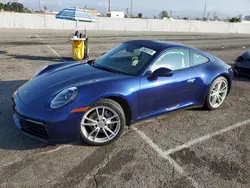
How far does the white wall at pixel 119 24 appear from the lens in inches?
987

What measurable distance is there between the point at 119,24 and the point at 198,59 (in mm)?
27141

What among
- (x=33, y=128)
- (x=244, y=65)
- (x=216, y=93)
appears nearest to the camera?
(x=33, y=128)

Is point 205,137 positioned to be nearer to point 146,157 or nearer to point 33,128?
point 146,157

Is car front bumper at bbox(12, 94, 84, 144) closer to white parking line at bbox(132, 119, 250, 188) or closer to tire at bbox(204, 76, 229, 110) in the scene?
white parking line at bbox(132, 119, 250, 188)

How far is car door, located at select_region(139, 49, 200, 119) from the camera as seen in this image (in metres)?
3.42

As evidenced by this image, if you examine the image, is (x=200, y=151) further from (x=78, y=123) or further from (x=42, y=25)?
(x=42, y=25)

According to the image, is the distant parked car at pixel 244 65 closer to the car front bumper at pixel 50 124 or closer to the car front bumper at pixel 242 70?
the car front bumper at pixel 242 70

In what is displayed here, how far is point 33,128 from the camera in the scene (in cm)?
285

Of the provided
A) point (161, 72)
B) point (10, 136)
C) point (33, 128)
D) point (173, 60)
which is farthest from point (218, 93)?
→ point (10, 136)

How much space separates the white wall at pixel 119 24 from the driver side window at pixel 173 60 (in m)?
24.0

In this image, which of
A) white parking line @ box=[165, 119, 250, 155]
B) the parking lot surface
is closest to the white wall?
the parking lot surface

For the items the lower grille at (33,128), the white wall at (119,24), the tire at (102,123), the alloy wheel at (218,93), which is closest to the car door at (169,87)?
the tire at (102,123)

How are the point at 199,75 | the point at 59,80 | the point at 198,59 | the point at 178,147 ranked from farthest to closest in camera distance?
1. the point at 198,59
2. the point at 199,75
3. the point at 59,80
4. the point at 178,147

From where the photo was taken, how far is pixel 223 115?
436 cm
